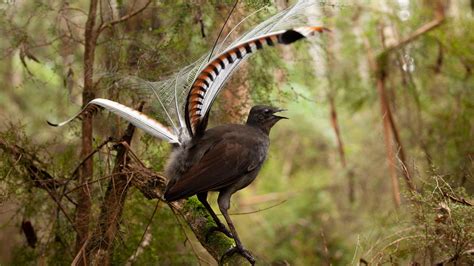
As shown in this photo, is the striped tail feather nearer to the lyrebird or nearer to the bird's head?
the lyrebird

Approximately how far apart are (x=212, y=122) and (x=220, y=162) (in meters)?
1.60

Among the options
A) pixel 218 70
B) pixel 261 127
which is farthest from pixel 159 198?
pixel 218 70

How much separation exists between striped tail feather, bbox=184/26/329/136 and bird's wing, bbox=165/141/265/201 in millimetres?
207

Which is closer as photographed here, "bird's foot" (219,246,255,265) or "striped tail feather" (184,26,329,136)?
"striped tail feather" (184,26,329,136)

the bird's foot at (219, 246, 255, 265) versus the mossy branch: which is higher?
the mossy branch

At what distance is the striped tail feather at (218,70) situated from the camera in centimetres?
335

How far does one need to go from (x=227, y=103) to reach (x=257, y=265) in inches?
78.8

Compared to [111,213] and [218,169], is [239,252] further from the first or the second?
[111,213]

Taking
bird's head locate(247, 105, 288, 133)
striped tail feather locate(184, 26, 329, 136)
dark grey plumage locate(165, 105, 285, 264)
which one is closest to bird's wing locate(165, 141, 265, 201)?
dark grey plumage locate(165, 105, 285, 264)

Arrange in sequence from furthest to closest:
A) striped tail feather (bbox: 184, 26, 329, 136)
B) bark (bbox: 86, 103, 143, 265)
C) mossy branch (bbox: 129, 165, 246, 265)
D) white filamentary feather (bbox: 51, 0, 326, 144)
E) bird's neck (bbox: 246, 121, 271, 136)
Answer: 1. bird's neck (bbox: 246, 121, 271, 136)
2. bark (bbox: 86, 103, 143, 265)
3. mossy branch (bbox: 129, 165, 246, 265)
4. white filamentary feather (bbox: 51, 0, 326, 144)
5. striped tail feather (bbox: 184, 26, 329, 136)

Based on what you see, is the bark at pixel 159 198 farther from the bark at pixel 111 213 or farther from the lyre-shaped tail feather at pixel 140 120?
the lyre-shaped tail feather at pixel 140 120

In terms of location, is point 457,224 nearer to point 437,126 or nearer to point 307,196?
point 437,126

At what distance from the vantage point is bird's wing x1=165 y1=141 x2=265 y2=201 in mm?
4102

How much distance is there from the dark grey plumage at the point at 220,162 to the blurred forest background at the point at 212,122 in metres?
0.32
